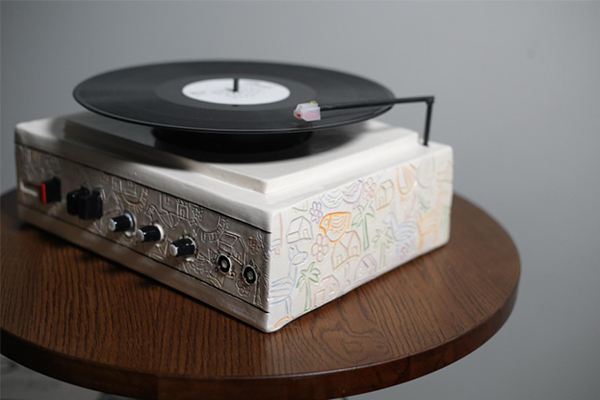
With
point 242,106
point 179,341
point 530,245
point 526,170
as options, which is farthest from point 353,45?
point 179,341

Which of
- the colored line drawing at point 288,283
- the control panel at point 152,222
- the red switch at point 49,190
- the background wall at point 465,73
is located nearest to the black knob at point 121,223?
the control panel at point 152,222

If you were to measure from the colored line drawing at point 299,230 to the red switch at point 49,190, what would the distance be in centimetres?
43

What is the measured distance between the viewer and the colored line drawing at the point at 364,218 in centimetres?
97

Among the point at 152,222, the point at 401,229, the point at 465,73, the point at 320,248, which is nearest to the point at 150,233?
the point at 152,222

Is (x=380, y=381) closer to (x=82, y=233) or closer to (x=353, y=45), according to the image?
(x=82, y=233)

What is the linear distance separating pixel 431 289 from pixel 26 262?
580 mm

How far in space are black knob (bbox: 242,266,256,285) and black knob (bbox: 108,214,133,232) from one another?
0.21 m

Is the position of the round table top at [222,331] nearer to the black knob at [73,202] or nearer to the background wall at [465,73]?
the black knob at [73,202]

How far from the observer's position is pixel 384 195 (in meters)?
1.01

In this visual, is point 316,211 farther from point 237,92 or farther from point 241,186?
point 237,92

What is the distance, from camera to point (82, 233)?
3.61 feet

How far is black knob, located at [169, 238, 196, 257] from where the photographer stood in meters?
0.94

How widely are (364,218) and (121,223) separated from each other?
0.33 metres

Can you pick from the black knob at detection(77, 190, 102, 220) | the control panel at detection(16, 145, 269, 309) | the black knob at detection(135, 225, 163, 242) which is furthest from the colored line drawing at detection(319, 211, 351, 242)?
the black knob at detection(77, 190, 102, 220)
